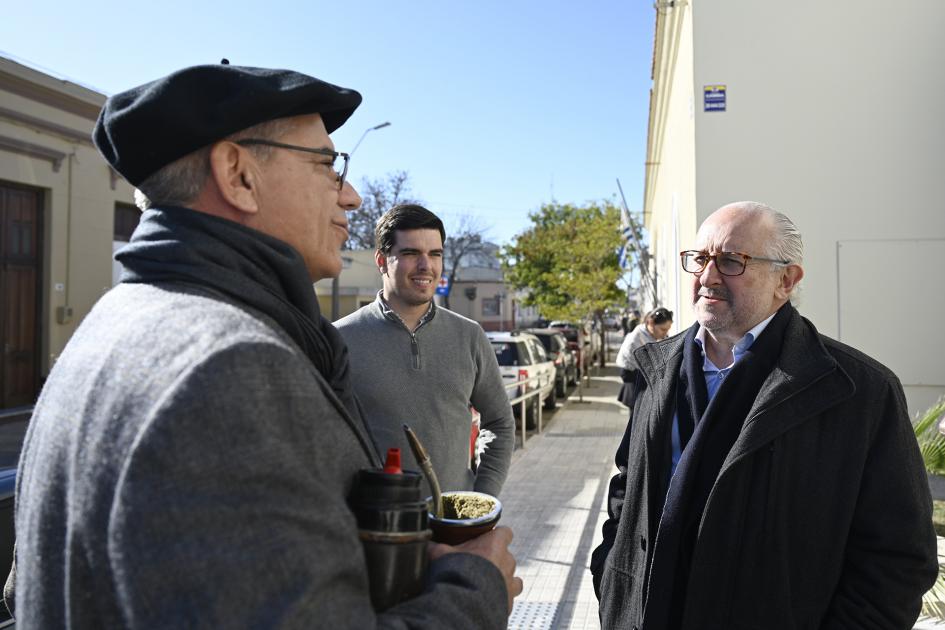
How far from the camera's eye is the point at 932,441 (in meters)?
5.26

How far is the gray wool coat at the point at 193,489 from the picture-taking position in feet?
3.08

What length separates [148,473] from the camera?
96 centimetres

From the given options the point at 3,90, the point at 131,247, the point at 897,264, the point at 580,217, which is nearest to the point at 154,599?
the point at 131,247

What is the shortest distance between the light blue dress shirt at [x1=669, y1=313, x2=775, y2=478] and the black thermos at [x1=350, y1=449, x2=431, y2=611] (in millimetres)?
1524

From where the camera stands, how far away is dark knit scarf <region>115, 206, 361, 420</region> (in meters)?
1.23

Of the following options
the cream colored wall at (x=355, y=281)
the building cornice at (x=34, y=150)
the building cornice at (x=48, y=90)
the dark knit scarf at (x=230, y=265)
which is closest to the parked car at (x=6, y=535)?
the dark knit scarf at (x=230, y=265)

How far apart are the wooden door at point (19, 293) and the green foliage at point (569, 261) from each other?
1407 cm

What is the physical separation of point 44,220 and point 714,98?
45.3 ft

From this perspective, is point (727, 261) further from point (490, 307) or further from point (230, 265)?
point (490, 307)

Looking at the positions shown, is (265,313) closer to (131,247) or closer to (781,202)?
(131,247)

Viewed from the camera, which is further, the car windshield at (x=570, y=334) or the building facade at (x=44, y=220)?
the car windshield at (x=570, y=334)

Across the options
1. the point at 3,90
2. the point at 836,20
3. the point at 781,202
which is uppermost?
the point at 3,90

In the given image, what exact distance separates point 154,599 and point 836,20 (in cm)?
872

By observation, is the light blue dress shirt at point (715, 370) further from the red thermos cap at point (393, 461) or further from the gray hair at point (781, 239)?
the red thermos cap at point (393, 461)
